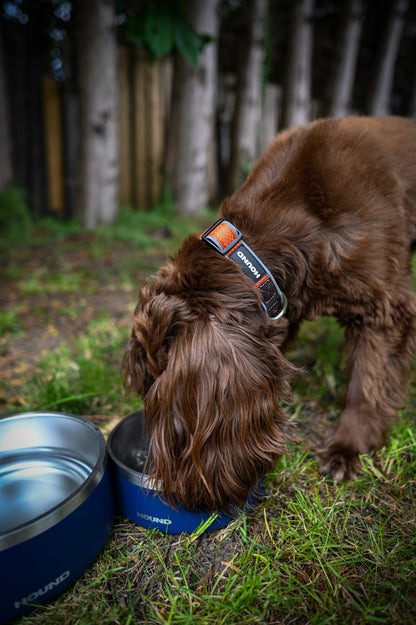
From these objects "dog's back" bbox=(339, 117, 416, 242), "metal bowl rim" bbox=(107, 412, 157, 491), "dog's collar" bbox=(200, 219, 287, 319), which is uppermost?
"dog's back" bbox=(339, 117, 416, 242)

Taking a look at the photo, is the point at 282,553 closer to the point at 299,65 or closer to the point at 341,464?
the point at 341,464

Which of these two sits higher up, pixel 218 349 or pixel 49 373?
pixel 218 349

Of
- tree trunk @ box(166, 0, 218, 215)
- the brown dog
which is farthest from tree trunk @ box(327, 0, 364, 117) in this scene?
the brown dog

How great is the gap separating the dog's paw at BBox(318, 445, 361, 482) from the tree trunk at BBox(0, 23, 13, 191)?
4.89m

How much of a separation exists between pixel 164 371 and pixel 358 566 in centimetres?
82

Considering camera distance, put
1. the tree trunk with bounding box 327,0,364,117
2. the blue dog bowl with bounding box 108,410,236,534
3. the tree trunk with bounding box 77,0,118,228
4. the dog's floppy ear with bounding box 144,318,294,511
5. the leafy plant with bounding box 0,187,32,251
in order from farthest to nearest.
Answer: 1. the tree trunk with bounding box 327,0,364,117
2. the leafy plant with bounding box 0,187,32,251
3. the tree trunk with bounding box 77,0,118,228
4. the blue dog bowl with bounding box 108,410,236,534
5. the dog's floppy ear with bounding box 144,318,294,511

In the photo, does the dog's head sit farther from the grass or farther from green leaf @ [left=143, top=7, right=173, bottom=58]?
green leaf @ [left=143, top=7, right=173, bottom=58]

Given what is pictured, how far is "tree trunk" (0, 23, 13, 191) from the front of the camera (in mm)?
4711

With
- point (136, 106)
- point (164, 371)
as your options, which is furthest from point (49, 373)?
point (136, 106)

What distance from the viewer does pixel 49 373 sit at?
2.19m

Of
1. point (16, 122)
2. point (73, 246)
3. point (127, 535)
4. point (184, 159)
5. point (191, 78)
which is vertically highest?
point (191, 78)

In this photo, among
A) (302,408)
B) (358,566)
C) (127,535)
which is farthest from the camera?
(302,408)

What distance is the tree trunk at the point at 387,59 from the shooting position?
23.5ft

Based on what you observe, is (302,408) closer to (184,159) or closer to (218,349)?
(218,349)
